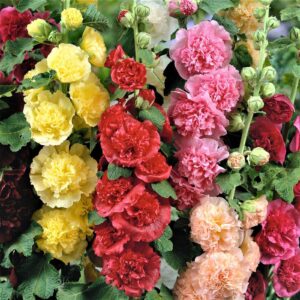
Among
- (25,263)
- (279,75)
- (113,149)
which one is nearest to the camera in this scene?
(113,149)

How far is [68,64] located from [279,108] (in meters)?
0.34

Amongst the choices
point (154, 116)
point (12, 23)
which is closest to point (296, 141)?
point (154, 116)

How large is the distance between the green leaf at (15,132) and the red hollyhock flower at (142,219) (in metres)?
0.18

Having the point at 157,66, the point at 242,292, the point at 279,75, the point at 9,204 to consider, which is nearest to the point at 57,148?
the point at 9,204

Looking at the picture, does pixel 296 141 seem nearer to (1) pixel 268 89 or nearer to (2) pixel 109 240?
(1) pixel 268 89

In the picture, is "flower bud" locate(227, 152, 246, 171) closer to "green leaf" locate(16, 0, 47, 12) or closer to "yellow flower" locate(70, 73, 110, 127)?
"yellow flower" locate(70, 73, 110, 127)

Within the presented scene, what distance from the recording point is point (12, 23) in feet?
3.85

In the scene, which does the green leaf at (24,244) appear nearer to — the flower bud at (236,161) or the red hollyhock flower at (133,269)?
the red hollyhock flower at (133,269)

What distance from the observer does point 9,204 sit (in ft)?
3.70

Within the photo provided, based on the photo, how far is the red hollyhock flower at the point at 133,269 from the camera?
1.06m

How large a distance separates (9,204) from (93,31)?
0.29 metres

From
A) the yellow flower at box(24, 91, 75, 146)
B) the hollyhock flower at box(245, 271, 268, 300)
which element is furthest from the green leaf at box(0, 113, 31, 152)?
the hollyhock flower at box(245, 271, 268, 300)

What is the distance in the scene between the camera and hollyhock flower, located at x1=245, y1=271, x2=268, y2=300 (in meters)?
1.21

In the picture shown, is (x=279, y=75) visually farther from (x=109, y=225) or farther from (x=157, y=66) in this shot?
(x=109, y=225)
